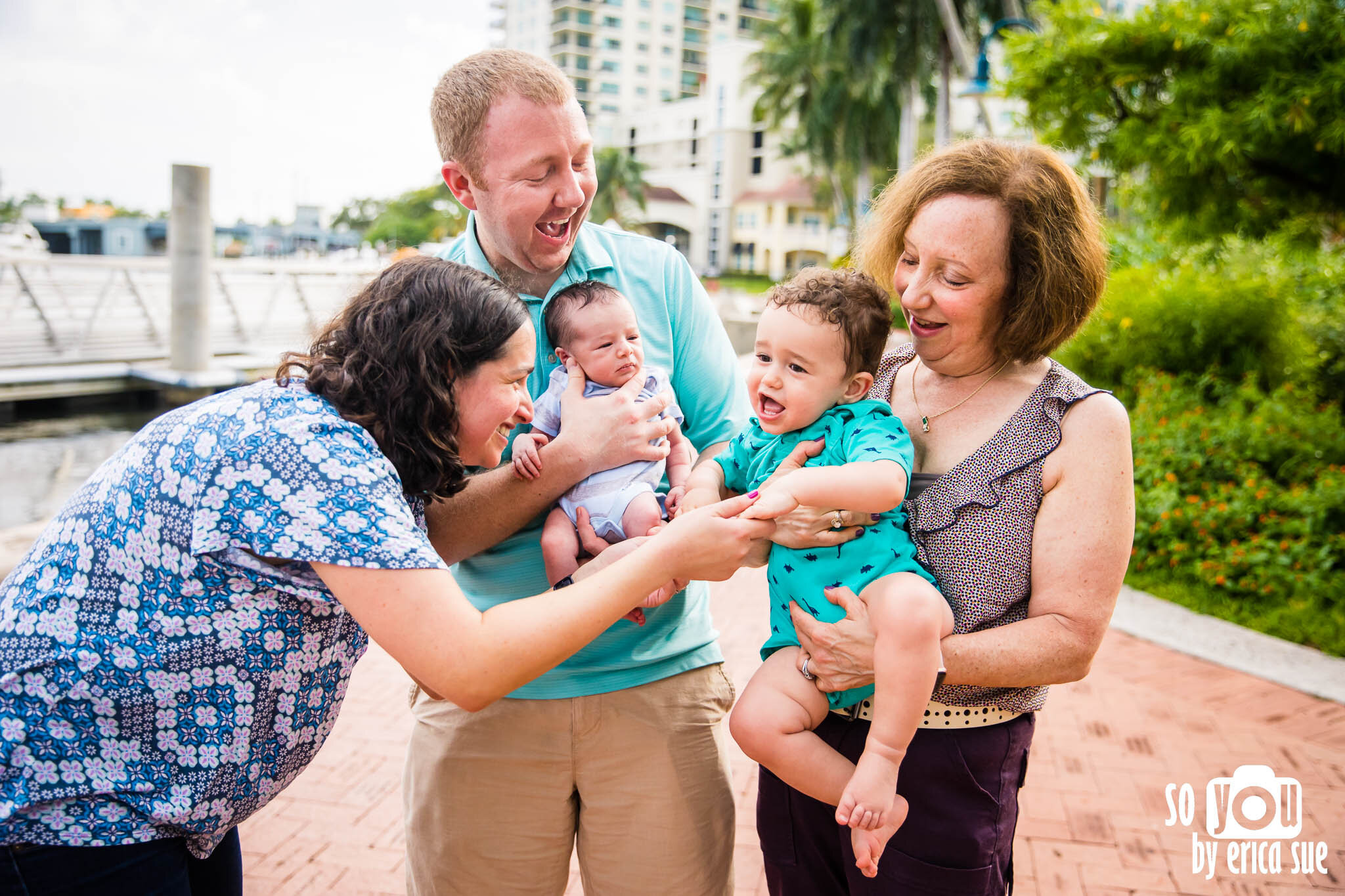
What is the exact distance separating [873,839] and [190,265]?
1258cm

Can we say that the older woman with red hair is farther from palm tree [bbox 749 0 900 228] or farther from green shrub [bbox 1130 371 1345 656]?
palm tree [bbox 749 0 900 228]

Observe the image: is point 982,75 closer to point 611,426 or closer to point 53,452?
point 611,426

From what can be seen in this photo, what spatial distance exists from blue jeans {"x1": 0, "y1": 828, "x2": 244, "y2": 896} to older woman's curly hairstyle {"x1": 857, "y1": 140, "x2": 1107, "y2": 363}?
181cm

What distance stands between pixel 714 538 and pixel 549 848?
919mm

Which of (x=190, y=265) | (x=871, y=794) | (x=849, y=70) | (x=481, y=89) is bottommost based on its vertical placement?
(x=871, y=794)

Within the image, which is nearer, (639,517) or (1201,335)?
(639,517)

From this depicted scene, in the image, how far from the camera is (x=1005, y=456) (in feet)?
5.74

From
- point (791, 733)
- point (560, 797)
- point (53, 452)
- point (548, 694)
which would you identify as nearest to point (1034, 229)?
point (791, 733)

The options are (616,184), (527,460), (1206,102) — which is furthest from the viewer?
(616,184)

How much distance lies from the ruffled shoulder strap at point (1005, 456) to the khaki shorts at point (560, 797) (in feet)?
2.47

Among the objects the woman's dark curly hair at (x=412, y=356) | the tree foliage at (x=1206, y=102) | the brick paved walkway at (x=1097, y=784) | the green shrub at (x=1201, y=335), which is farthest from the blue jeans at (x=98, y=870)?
the green shrub at (x=1201, y=335)

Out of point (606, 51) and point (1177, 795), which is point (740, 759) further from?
point (606, 51)

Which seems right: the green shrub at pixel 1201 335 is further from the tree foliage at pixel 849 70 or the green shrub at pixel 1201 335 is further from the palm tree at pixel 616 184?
the palm tree at pixel 616 184

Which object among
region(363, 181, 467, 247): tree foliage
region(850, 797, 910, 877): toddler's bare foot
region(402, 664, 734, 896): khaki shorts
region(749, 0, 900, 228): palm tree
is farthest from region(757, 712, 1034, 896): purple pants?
region(363, 181, 467, 247): tree foliage
